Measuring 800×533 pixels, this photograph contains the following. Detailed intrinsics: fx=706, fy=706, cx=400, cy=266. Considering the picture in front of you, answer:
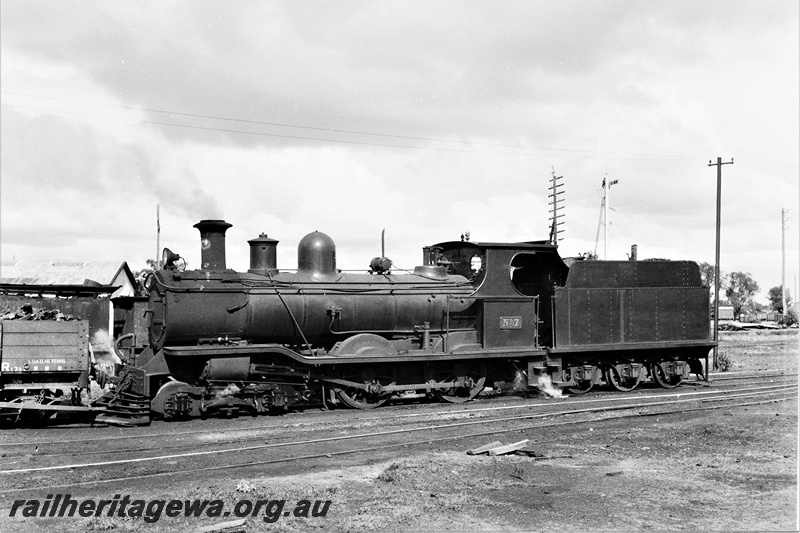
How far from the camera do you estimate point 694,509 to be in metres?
6.45

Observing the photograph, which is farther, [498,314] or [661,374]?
[661,374]

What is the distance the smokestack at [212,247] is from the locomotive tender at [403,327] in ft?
0.08

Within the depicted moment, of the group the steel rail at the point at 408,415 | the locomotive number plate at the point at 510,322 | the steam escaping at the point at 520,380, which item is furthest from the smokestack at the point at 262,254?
the steam escaping at the point at 520,380

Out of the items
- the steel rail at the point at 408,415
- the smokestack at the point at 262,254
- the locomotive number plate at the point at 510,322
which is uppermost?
the smokestack at the point at 262,254

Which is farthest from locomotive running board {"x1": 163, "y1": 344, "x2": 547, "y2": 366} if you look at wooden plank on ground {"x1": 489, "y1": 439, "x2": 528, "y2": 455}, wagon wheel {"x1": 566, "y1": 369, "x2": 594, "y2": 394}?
wooden plank on ground {"x1": 489, "y1": 439, "x2": 528, "y2": 455}

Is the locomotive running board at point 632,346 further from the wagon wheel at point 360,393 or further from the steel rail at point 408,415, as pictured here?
the wagon wheel at point 360,393

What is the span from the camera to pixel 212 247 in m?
12.2

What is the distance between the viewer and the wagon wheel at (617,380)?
15.4m

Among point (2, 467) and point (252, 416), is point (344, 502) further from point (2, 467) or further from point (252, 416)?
point (252, 416)

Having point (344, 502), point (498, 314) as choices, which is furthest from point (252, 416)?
point (344, 502)

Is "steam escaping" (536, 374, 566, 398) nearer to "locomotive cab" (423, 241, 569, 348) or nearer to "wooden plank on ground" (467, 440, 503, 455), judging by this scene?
"locomotive cab" (423, 241, 569, 348)

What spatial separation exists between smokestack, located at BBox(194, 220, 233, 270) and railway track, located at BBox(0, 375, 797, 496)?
113 inches

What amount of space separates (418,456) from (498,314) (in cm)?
568

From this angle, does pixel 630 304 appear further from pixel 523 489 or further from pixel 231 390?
pixel 523 489
